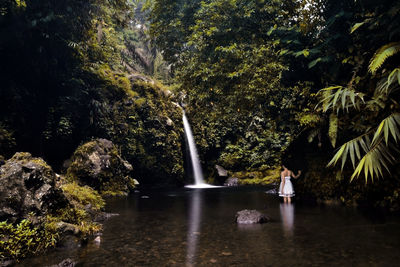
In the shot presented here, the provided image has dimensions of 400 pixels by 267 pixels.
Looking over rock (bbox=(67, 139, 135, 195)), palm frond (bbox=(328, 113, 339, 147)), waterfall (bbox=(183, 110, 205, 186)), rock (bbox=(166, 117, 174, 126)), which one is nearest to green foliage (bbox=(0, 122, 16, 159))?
rock (bbox=(67, 139, 135, 195))

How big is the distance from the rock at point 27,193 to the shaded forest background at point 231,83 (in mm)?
Result: 6746

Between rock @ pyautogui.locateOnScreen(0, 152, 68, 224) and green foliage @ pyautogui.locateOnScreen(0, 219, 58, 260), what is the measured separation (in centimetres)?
20

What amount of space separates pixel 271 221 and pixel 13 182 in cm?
627

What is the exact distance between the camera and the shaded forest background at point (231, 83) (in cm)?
932

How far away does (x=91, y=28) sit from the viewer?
60.2 ft

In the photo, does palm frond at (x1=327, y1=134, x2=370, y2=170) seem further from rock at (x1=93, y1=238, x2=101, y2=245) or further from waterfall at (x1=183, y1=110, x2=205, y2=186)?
waterfall at (x1=183, y1=110, x2=205, y2=186)

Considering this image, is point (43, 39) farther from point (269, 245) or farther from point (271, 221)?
point (269, 245)

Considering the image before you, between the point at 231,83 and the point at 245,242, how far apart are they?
10.0 meters

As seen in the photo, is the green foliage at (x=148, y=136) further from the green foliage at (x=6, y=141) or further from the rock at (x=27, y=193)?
the rock at (x=27, y=193)

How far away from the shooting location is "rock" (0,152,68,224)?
5725mm

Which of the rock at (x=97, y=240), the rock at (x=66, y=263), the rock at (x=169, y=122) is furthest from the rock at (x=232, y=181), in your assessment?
the rock at (x=66, y=263)

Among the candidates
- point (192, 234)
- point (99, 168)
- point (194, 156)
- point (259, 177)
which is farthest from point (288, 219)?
point (194, 156)

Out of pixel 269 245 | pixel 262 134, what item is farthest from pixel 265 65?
pixel 262 134

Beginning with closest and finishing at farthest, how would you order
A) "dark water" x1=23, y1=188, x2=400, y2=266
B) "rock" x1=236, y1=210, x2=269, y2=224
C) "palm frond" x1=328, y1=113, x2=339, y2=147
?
1. "dark water" x1=23, y1=188, x2=400, y2=266
2. "rock" x1=236, y1=210, x2=269, y2=224
3. "palm frond" x1=328, y1=113, x2=339, y2=147
